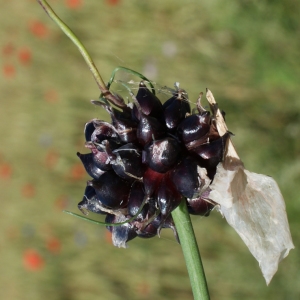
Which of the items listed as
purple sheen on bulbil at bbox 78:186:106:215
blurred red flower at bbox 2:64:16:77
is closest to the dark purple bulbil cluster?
purple sheen on bulbil at bbox 78:186:106:215

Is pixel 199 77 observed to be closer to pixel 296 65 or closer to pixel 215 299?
pixel 296 65

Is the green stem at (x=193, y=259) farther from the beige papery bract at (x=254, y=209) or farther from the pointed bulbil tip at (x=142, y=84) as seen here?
the pointed bulbil tip at (x=142, y=84)

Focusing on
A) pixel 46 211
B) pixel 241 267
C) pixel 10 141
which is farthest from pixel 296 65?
pixel 10 141

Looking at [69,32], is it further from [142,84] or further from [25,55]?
[25,55]

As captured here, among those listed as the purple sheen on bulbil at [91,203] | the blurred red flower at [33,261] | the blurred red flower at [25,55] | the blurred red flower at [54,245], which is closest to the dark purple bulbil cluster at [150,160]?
the purple sheen on bulbil at [91,203]

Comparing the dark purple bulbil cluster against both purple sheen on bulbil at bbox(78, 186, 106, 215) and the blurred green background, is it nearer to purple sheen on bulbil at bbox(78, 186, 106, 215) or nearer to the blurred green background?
purple sheen on bulbil at bbox(78, 186, 106, 215)

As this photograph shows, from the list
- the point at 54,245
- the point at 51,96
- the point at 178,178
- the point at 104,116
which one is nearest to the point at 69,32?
the point at 178,178
